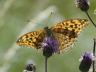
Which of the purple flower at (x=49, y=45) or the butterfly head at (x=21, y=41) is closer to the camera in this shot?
the butterfly head at (x=21, y=41)

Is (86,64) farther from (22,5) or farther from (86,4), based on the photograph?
(22,5)

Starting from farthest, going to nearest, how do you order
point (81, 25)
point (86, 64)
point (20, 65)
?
point (20, 65) → point (86, 64) → point (81, 25)

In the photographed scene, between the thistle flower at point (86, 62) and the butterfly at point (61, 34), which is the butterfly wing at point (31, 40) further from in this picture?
the thistle flower at point (86, 62)

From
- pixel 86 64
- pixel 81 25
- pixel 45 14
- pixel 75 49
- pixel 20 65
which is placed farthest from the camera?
pixel 75 49

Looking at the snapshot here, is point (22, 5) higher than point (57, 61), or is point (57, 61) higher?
point (22, 5)

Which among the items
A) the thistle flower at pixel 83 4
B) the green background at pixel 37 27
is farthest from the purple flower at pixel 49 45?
the green background at pixel 37 27

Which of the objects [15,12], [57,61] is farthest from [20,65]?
[15,12]

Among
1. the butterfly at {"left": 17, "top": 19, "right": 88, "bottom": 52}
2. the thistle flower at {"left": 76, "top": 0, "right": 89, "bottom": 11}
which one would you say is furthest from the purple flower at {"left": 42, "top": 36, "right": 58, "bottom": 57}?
the thistle flower at {"left": 76, "top": 0, "right": 89, "bottom": 11}

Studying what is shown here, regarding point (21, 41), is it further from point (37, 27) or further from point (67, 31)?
point (37, 27)
